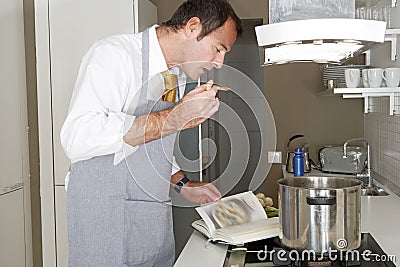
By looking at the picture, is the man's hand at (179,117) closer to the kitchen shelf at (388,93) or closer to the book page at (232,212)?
the book page at (232,212)

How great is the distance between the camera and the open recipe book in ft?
5.28

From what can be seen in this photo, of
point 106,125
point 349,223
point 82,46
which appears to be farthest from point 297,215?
point 82,46

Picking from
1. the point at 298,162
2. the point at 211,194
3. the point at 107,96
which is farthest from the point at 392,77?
the point at 107,96

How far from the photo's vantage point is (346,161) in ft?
10.4

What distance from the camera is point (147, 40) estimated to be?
6.47ft

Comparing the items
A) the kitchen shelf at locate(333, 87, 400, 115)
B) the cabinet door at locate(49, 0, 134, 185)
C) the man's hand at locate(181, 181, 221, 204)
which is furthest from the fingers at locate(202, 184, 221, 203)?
the cabinet door at locate(49, 0, 134, 185)

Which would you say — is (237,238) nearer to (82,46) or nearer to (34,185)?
(82,46)

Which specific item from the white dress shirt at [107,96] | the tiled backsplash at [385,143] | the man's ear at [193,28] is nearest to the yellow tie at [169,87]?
the white dress shirt at [107,96]

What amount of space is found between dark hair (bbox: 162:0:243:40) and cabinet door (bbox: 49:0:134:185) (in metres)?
0.97

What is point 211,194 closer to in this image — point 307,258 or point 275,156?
point 307,258

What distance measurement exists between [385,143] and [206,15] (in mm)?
1363

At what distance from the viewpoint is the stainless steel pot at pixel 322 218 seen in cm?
137

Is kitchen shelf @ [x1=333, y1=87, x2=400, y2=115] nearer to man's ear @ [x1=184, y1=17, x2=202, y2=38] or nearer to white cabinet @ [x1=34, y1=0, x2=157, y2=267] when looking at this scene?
man's ear @ [x1=184, y1=17, x2=202, y2=38]

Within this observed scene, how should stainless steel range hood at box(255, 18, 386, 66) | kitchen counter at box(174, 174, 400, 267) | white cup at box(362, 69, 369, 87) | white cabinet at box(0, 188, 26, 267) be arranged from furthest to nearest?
white cabinet at box(0, 188, 26, 267) → white cup at box(362, 69, 369, 87) → kitchen counter at box(174, 174, 400, 267) → stainless steel range hood at box(255, 18, 386, 66)
